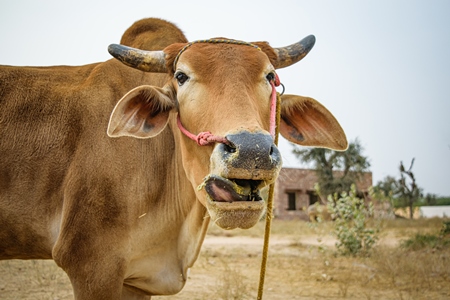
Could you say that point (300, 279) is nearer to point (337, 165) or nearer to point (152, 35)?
point (152, 35)

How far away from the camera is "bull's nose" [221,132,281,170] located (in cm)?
236

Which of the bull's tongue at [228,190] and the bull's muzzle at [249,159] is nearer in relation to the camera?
the bull's muzzle at [249,159]

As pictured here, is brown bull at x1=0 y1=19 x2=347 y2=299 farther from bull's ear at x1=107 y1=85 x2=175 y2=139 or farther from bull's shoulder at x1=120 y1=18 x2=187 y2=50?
bull's shoulder at x1=120 y1=18 x2=187 y2=50

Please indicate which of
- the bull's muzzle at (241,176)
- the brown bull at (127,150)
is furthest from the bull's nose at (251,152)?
the brown bull at (127,150)

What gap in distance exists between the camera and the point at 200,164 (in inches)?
120

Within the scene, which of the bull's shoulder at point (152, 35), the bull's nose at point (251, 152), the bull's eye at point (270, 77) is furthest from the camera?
the bull's shoulder at point (152, 35)

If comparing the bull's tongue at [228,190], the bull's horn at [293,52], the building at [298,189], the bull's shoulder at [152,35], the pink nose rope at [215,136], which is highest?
the bull's shoulder at [152,35]

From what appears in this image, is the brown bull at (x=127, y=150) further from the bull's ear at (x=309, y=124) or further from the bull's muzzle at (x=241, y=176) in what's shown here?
the bull's muzzle at (x=241, y=176)

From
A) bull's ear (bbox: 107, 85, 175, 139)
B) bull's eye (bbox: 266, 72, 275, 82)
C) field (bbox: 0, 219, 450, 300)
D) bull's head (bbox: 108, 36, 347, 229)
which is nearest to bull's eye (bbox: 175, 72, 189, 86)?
bull's head (bbox: 108, 36, 347, 229)

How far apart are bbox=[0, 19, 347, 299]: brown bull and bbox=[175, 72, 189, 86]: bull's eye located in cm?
1

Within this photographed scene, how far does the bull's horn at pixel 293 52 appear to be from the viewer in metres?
3.65

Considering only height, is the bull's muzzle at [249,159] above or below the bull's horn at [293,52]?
below

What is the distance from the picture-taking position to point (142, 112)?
3387 mm

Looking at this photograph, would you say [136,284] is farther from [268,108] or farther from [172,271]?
[268,108]
